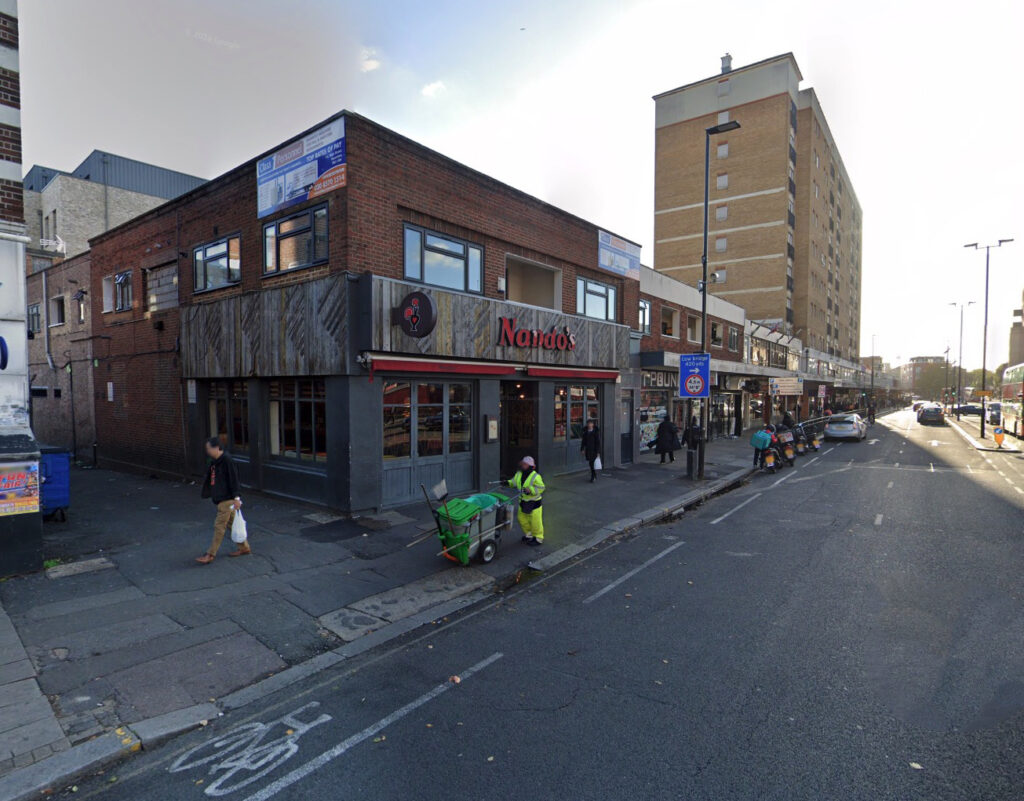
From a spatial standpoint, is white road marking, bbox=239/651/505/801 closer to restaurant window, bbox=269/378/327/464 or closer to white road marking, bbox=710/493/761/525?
restaurant window, bbox=269/378/327/464

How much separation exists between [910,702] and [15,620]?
902 centimetres

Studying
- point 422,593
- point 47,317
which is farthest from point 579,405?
point 47,317

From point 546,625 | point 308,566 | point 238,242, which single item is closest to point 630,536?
point 546,625

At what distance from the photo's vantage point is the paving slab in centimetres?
654

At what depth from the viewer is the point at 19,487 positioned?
7.19m

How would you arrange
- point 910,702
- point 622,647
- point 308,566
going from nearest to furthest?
point 910,702
point 622,647
point 308,566

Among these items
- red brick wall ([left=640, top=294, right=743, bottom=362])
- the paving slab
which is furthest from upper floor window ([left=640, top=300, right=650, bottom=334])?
the paving slab

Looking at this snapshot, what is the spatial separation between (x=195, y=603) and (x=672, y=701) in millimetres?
5610

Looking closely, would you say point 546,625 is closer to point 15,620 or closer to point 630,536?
point 630,536

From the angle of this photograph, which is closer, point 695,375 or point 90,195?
point 695,375

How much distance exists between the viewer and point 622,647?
5.52 metres

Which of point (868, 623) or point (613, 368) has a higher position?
point (613, 368)

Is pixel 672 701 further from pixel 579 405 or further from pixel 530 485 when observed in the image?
pixel 579 405

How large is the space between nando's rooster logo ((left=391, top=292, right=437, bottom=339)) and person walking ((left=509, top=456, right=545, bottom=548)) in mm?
3525
